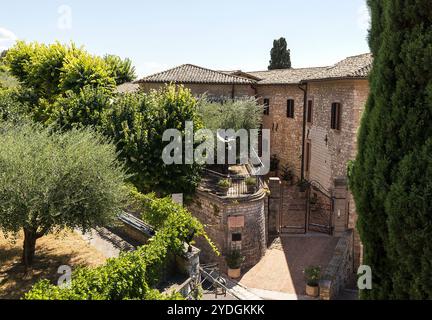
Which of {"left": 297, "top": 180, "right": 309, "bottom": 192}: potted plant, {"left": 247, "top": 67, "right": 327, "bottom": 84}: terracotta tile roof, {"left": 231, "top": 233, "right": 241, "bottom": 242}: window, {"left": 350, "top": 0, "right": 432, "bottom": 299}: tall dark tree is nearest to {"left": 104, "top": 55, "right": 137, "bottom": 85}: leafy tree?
{"left": 247, "top": 67, "right": 327, "bottom": 84}: terracotta tile roof

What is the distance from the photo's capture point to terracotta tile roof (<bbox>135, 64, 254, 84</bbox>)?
26.0m

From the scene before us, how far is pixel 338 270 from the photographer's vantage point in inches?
551

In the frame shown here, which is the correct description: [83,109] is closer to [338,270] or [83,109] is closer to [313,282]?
[313,282]

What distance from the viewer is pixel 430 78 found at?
5.14 m

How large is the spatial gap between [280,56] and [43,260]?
112ft

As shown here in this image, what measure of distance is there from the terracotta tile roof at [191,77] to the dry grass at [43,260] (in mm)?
15912

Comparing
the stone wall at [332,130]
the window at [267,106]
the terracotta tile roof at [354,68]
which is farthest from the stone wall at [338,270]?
the window at [267,106]

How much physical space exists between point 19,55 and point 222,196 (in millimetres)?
17920

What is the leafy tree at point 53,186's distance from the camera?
869 centimetres

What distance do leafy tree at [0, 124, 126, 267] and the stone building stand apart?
6635 millimetres

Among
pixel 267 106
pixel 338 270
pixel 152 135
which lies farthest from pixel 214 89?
pixel 338 270

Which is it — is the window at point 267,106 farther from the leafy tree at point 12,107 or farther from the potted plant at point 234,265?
the leafy tree at point 12,107
